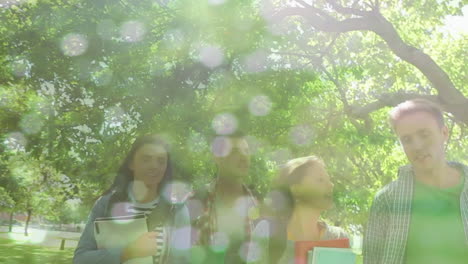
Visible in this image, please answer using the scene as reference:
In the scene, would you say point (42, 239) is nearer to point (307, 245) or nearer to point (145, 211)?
point (145, 211)

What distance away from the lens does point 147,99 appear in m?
8.70

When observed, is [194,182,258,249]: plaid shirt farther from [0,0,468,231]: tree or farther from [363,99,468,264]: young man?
[0,0,468,231]: tree

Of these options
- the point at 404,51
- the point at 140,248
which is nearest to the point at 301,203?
the point at 140,248

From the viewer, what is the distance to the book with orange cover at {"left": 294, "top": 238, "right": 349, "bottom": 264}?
2918 mm

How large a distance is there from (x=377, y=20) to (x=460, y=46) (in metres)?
6.36

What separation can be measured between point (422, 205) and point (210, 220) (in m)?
1.57

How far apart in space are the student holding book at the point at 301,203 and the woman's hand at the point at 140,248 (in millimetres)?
665

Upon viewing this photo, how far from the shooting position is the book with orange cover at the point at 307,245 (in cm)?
292

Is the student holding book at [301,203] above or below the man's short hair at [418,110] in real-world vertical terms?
below

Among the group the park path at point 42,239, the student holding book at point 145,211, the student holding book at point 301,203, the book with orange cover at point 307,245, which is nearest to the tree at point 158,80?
the student holding book at point 145,211

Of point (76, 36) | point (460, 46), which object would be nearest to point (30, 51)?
point (76, 36)

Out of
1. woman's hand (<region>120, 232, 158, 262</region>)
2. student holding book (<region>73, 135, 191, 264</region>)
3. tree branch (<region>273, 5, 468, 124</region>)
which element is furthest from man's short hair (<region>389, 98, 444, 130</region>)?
tree branch (<region>273, 5, 468, 124</region>)

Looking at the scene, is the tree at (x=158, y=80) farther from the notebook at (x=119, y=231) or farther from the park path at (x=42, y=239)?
the park path at (x=42, y=239)

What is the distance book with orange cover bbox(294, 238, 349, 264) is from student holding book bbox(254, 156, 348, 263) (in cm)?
21
